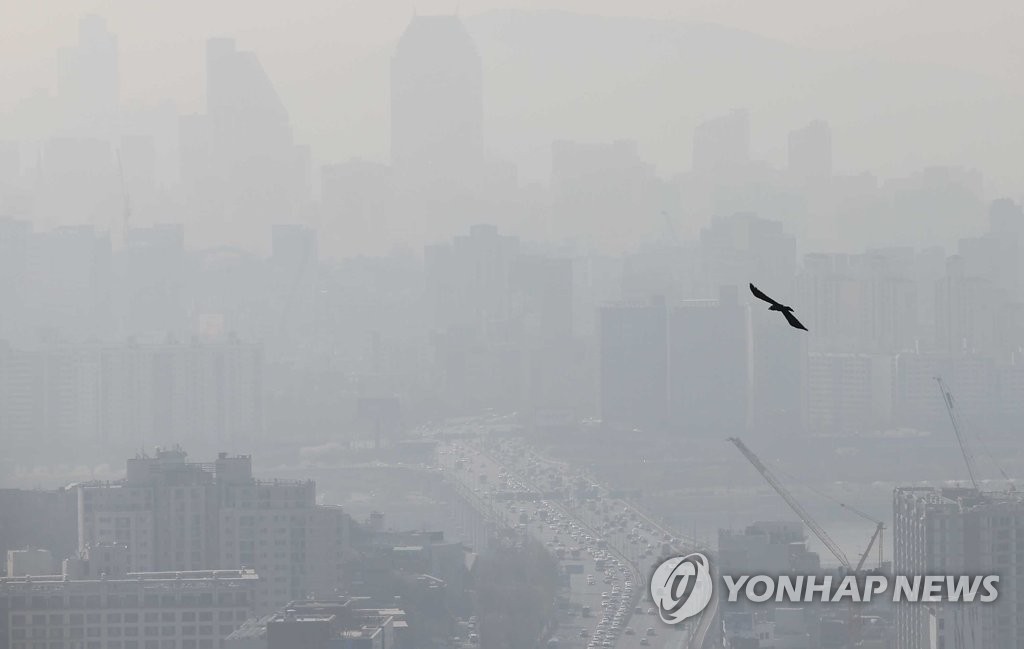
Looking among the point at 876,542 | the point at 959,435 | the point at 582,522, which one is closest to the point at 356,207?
the point at 959,435

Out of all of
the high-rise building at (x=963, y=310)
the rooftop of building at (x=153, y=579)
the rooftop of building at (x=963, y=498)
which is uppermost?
the high-rise building at (x=963, y=310)

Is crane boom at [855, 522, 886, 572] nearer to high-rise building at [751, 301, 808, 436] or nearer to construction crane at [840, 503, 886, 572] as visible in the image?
construction crane at [840, 503, 886, 572]

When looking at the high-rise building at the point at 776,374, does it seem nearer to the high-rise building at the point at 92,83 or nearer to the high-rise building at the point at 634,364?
the high-rise building at the point at 634,364

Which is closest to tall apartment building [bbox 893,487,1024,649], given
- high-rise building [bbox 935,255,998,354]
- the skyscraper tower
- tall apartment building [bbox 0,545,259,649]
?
tall apartment building [bbox 0,545,259,649]

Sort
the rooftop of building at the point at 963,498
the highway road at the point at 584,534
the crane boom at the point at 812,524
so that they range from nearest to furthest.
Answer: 1. the rooftop of building at the point at 963,498
2. the highway road at the point at 584,534
3. the crane boom at the point at 812,524

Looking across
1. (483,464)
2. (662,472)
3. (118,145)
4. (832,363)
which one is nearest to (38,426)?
(483,464)

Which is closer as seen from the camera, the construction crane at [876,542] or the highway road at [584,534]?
the highway road at [584,534]

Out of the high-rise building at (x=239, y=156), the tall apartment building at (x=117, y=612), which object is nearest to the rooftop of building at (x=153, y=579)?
the tall apartment building at (x=117, y=612)

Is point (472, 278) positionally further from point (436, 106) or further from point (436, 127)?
point (436, 106)

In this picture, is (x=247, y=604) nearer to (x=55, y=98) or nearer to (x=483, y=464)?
(x=483, y=464)
